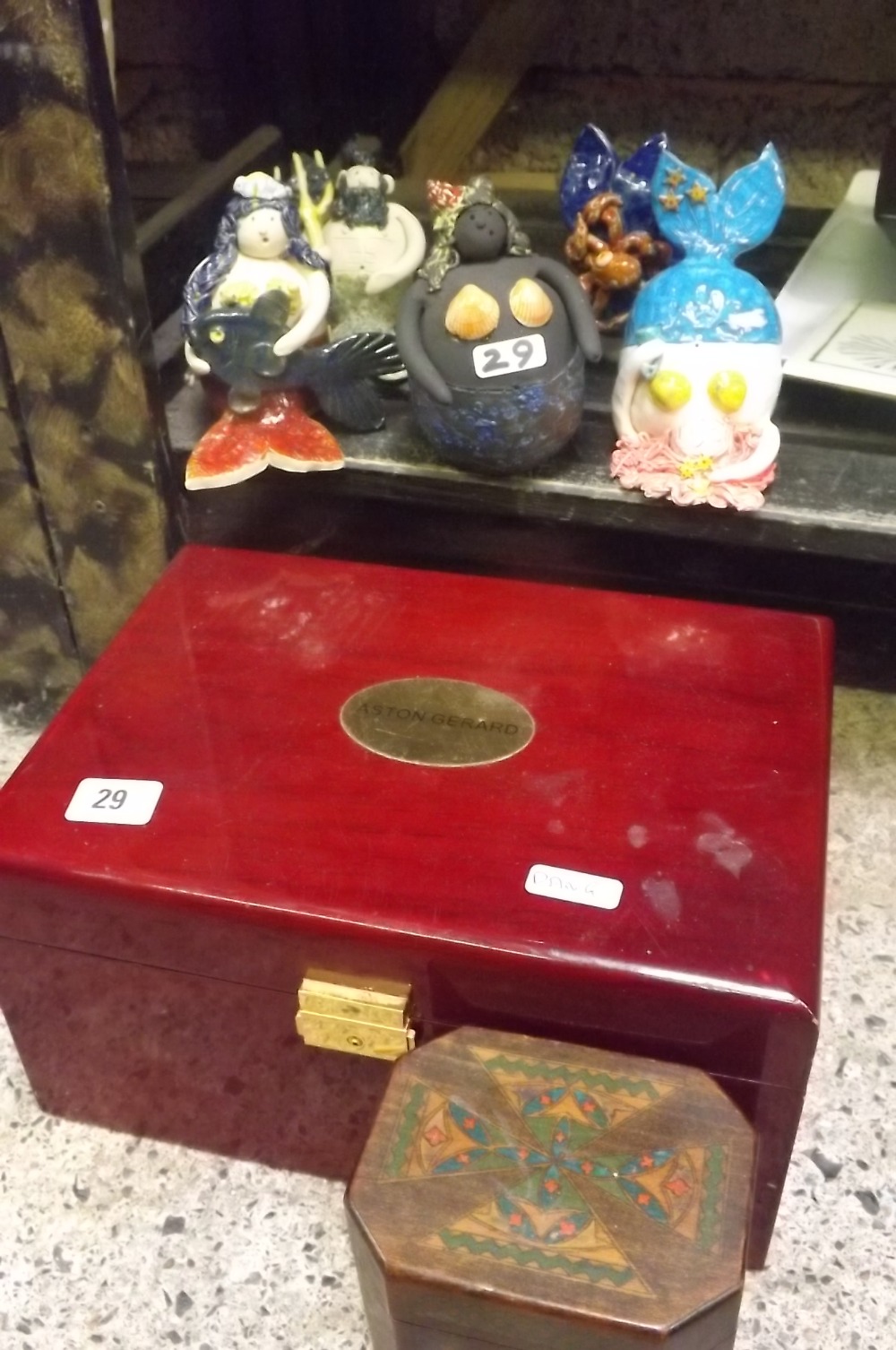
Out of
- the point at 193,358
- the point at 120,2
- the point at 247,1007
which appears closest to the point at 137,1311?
the point at 247,1007

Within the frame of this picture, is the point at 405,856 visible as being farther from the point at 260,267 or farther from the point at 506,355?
the point at 260,267

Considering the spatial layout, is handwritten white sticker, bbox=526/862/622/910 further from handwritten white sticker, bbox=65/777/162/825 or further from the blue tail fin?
the blue tail fin

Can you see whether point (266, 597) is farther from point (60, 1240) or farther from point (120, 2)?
point (120, 2)

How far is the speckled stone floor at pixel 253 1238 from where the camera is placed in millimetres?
643

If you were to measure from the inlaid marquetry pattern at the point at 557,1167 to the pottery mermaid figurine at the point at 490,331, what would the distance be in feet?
1.39

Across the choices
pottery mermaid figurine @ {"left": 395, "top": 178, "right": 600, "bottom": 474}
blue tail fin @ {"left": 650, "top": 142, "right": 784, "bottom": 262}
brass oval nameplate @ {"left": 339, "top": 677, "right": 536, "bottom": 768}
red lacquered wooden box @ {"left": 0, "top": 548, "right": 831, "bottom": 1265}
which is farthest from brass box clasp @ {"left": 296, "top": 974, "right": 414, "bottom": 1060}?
blue tail fin @ {"left": 650, "top": 142, "right": 784, "bottom": 262}

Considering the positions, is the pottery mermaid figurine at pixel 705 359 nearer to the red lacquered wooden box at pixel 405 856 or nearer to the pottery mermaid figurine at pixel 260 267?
the red lacquered wooden box at pixel 405 856

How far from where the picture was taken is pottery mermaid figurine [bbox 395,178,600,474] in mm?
→ 764

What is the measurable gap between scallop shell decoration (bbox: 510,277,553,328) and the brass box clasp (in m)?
Result: 0.43

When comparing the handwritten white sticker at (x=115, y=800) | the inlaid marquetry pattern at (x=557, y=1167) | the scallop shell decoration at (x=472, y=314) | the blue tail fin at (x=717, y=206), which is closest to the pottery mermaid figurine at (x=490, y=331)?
the scallop shell decoration at (x=472, y=314)

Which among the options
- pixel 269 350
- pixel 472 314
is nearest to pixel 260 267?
pixel 269 350

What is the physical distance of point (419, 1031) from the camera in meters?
0.62

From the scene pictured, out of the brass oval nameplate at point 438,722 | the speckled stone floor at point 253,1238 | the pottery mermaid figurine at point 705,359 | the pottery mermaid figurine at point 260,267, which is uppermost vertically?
the pottery mermaid figurine at point 260,267

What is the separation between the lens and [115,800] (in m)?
0.65
